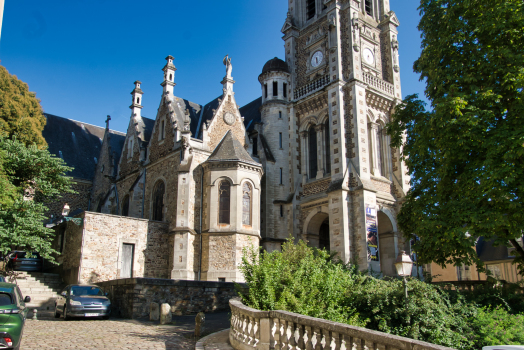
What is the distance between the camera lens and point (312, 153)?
93.9 feet

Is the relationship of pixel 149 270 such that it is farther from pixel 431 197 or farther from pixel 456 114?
pixel 456 114

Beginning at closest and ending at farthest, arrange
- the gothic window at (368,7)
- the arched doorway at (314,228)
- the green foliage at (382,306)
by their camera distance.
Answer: the green foliage at (382,306) < the arched doorway at (314,228) < the gothic window at (368,7)

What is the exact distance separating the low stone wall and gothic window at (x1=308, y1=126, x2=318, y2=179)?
11550 mm

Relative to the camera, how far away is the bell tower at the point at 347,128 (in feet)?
79.8

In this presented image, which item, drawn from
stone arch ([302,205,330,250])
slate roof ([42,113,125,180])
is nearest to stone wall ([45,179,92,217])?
slate roof ([42,113,125,180])

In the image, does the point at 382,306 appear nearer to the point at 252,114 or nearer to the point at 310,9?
the point at 252,114

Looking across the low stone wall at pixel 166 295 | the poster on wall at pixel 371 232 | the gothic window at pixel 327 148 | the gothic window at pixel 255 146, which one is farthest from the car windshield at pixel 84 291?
the gothic window at pixel 327 148

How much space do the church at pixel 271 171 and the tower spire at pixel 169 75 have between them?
7cm

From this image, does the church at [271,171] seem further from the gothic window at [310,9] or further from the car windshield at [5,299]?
the car windshield at [5,299]

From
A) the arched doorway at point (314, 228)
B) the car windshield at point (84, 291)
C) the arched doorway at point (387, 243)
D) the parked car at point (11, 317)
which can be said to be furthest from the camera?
the arched doorway at point (314, 228)

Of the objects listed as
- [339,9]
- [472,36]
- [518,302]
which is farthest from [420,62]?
[339,9]

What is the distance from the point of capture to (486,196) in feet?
42.4

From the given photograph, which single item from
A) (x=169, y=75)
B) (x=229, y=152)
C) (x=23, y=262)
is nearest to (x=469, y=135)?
(x=229, y=152)

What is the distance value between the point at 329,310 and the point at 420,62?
11.0 meters
